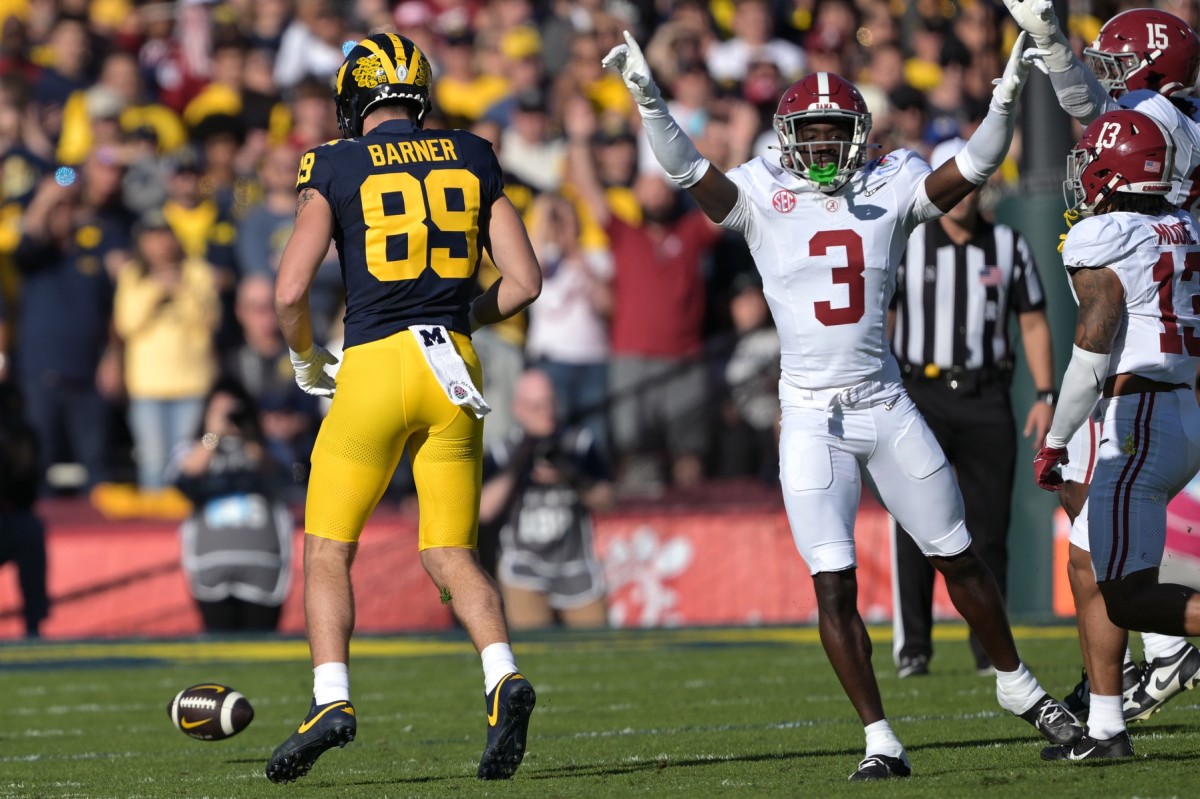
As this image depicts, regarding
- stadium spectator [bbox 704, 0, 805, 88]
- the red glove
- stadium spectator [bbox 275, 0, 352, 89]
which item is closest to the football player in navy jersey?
the red glove

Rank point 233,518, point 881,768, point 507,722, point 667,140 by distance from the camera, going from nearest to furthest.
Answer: point 881,768 → point 507,722 → point 667,140 → point 233,518

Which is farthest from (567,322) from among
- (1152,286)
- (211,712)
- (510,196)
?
(1152,286)

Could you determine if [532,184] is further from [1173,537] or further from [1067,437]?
[1067,437]

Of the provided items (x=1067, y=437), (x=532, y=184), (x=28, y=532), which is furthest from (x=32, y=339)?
(x=1067, y=437)

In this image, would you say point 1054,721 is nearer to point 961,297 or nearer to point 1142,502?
point 1142,502

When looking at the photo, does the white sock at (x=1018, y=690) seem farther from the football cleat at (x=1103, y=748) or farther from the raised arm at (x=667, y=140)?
the raised arm at (x=667, y=140)


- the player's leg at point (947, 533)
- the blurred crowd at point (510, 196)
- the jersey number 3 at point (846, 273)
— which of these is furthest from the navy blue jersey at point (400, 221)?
the blurred crowd at point (510, 196)

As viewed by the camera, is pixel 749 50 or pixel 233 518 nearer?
pixel 233 518

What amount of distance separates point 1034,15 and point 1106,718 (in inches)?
75.7

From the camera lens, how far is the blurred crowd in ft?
40.3

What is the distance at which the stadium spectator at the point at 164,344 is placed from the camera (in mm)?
12672

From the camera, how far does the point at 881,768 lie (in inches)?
207

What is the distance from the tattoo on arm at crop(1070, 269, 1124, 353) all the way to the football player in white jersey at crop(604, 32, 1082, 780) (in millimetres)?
454

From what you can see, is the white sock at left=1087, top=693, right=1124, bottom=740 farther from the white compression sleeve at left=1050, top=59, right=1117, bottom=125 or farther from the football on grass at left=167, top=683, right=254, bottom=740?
the football on grass at left=167, top=683, right=254, bottom=740
